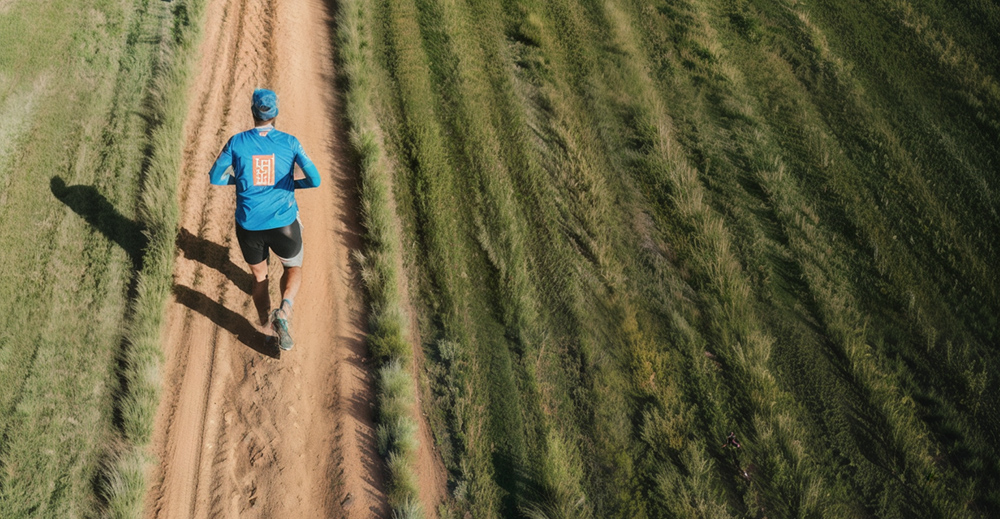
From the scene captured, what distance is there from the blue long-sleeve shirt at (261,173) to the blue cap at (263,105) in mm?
132

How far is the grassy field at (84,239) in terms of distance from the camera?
5941 mm

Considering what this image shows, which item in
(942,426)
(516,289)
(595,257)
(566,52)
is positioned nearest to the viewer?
(942,426)

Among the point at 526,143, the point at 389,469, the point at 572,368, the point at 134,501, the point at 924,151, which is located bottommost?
the point at 134,501

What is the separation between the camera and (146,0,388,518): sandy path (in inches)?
238

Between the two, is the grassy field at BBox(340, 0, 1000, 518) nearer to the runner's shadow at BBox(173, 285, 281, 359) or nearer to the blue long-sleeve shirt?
the runner's shadow at BBox(173, 285, 281, 359)

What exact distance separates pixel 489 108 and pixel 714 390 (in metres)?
5.30

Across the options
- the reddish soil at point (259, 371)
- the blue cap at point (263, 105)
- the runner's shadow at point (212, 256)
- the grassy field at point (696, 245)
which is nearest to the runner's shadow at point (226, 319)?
the reddish soil at point (259, 371)

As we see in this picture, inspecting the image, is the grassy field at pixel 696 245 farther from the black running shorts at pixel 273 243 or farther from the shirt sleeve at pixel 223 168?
the shirt sleeve at pixel 223 168

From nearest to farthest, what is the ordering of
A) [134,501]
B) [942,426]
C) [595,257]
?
[134,501] < [942,426] < [595,257]

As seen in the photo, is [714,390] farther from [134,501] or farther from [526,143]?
[134,501]

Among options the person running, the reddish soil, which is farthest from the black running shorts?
the reddish soil

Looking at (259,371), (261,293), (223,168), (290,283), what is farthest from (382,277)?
(223,168)

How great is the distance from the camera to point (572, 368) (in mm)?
7160

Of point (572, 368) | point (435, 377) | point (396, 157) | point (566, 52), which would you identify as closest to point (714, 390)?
point (572, 368)
